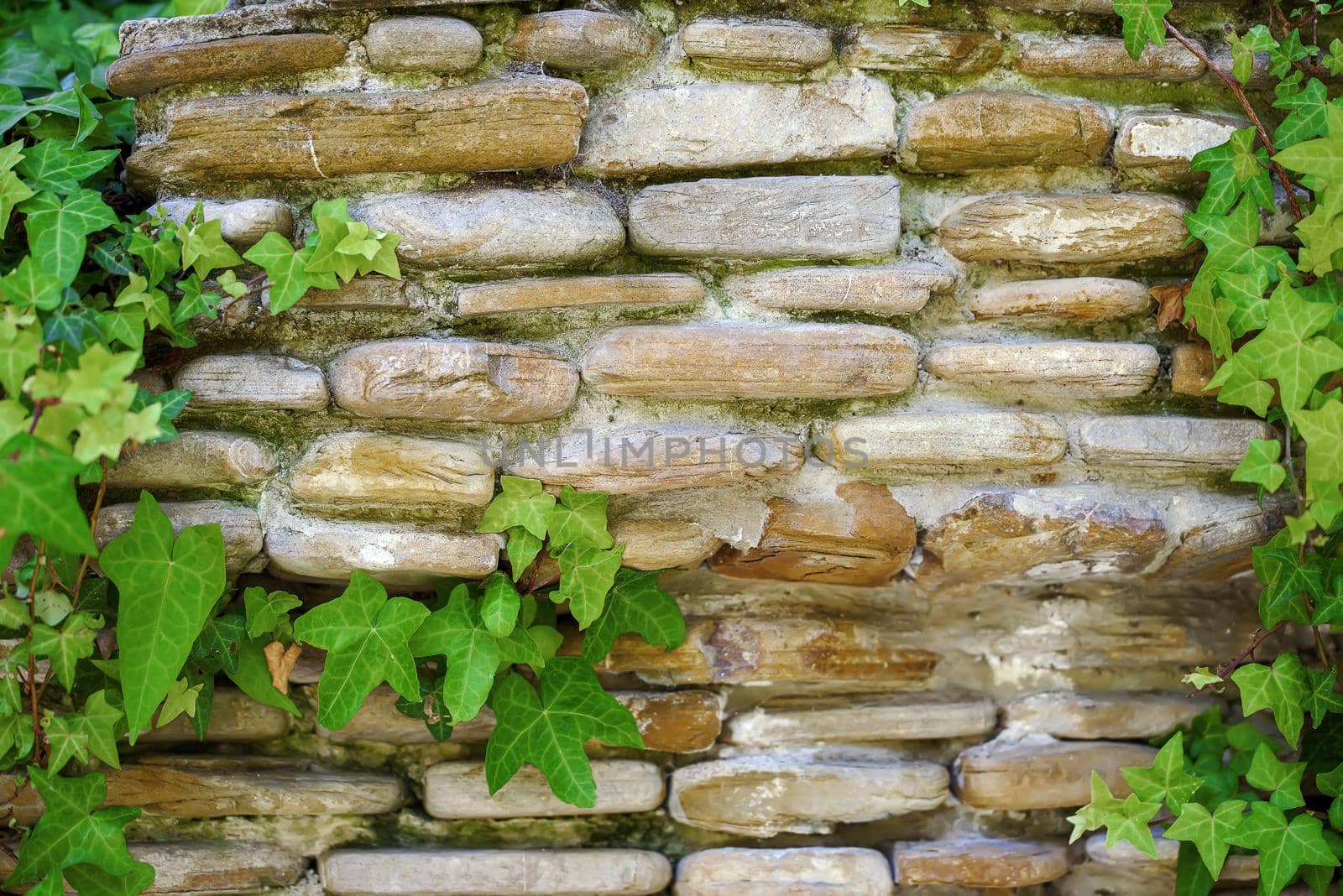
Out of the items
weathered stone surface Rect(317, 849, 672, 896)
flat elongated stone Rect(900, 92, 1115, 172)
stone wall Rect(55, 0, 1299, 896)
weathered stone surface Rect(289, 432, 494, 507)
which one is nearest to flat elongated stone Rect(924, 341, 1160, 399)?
stone wall Rect(55, 0, 1299, 896)

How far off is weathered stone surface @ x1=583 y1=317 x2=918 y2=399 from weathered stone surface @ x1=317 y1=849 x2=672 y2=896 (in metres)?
0.63

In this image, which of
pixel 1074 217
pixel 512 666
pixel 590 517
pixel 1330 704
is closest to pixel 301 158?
pixel 590 517

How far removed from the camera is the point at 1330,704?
1312mm

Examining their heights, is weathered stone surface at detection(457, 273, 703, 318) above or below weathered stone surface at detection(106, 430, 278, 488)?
above

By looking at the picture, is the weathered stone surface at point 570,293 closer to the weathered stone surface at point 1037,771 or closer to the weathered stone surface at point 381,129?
the weathered stone surface at point 381,129

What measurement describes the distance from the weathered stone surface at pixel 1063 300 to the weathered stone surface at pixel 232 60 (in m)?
0.87

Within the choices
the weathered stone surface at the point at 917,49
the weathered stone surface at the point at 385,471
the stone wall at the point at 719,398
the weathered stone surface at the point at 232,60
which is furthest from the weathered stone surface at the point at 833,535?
the weathered stone surface at the point at 232,60

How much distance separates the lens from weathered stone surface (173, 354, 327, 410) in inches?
49.6

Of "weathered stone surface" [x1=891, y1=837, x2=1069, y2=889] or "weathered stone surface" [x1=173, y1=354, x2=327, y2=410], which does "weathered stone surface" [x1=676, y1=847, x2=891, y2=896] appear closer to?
"weathered stone surface" [x1=891, y1=837, x2=1069, y2=889]

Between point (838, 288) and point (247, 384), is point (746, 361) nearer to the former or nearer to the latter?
point (838, 288)

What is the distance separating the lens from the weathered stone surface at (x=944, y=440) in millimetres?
1342

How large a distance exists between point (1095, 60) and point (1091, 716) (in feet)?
2.88

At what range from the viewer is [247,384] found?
1.26 meters

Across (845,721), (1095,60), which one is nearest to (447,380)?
(845,721)
